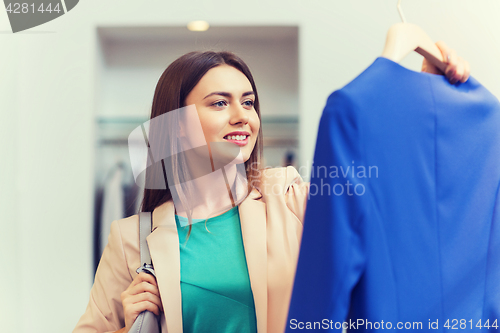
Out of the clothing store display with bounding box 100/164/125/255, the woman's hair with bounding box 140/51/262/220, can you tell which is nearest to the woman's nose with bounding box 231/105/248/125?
the woman's hair with bounding box 140/51/262/220

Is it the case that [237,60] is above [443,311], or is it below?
above

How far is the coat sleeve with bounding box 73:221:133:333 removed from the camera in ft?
3.03

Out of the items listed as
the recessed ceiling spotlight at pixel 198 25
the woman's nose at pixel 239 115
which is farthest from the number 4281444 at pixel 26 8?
the woman's nose at pixel 239 115

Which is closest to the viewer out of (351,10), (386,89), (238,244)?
(386,89)

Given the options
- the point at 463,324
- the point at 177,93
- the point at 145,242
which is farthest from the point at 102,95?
the point at 463,324

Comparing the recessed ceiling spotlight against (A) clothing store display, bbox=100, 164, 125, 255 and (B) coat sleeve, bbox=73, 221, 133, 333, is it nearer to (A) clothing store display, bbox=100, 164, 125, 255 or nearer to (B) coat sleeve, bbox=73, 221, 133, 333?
(A) clothing store display, bbox=100, 164, 125, 255

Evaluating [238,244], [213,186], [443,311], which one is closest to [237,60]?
[213,186]

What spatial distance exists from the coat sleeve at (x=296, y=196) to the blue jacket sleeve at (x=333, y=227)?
1.17 ft

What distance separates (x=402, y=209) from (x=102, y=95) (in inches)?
52.5

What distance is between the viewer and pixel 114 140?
1.55 metres

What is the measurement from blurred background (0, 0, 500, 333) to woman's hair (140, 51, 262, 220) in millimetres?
506

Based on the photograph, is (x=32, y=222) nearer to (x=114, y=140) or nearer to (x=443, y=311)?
(x=114, y=140)

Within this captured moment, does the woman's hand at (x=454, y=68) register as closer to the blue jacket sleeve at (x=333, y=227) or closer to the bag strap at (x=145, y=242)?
the blue jacket sleeve at (x=333, y=227)

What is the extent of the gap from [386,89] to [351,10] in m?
1.07
